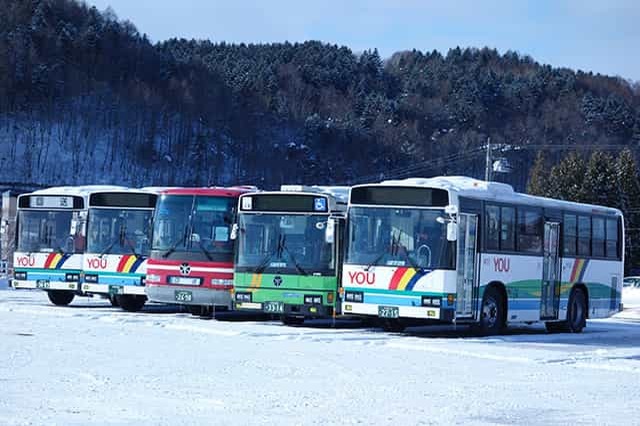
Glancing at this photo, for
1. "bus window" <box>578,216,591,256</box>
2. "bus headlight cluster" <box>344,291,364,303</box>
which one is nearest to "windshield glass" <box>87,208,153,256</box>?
"bus headlight cluster" <box>344,291,364,303</box>

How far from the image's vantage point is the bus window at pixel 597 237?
27.2m

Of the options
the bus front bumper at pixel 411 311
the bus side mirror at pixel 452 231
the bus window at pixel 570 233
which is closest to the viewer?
the bus side mirror at pixel 452 231

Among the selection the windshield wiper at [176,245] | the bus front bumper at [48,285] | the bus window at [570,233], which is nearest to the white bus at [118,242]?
the bus front bumper at [48,285]

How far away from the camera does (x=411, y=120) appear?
5157 inches

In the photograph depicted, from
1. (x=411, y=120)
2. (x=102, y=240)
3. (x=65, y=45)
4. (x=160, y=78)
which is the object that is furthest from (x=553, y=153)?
(x=102, y=240)

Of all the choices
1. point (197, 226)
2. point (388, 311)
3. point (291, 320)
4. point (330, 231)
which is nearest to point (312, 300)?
point (330, 231)

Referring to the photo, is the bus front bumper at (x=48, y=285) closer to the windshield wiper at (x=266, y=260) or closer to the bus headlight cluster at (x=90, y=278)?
the bus headlight cluster at (x=90, y=278)

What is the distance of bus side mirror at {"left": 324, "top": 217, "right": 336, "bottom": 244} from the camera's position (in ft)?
74.7

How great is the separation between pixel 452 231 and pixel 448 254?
0.61 meters

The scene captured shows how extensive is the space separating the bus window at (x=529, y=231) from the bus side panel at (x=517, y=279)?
21cm

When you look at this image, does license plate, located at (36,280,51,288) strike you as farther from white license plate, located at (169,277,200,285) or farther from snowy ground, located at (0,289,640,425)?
white license plate, located at (169,277,200,285)

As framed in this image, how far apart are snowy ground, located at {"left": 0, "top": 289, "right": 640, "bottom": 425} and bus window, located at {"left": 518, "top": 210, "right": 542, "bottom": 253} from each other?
2020mm

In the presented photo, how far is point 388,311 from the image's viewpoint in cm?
2156

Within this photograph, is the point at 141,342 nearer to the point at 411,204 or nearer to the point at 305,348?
the point at 305,348
